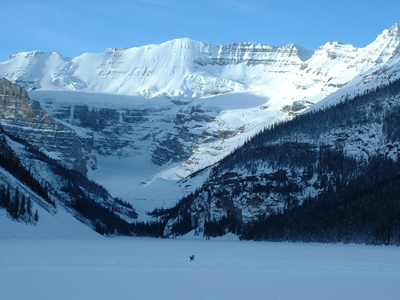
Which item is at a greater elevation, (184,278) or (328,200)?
(328,200)

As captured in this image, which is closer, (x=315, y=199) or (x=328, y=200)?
(x=328, y=200)

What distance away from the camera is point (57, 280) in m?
45.5

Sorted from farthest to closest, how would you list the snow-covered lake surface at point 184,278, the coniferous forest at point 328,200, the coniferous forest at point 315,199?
the coniferous forest at point 328,200
the coniferous forest at point 315,199
the snow-covered lake surface at point 184,278

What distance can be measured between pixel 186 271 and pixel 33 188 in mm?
108732

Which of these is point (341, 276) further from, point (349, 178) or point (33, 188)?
point (349, 178)

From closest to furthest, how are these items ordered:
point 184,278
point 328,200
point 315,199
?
point 184,278 → point 328,200 → point 315,199

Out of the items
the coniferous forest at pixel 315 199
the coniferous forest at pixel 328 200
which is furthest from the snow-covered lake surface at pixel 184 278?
the coniferous forest at pixel 328 200

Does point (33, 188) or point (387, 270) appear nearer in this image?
point (387, 270)

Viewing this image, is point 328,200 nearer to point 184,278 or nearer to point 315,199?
point 315,199

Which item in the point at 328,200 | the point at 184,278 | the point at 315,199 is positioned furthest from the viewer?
the point at 315,199

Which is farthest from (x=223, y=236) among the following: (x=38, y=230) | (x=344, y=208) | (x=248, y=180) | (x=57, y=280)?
(x=57, y=280)

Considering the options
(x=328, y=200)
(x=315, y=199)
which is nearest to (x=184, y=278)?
(x=328, y=200)

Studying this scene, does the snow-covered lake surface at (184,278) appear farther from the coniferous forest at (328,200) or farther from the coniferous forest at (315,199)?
the coniferous forest at (328,200)

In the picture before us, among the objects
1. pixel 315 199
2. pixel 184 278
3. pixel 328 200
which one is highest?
pixel 315 199
